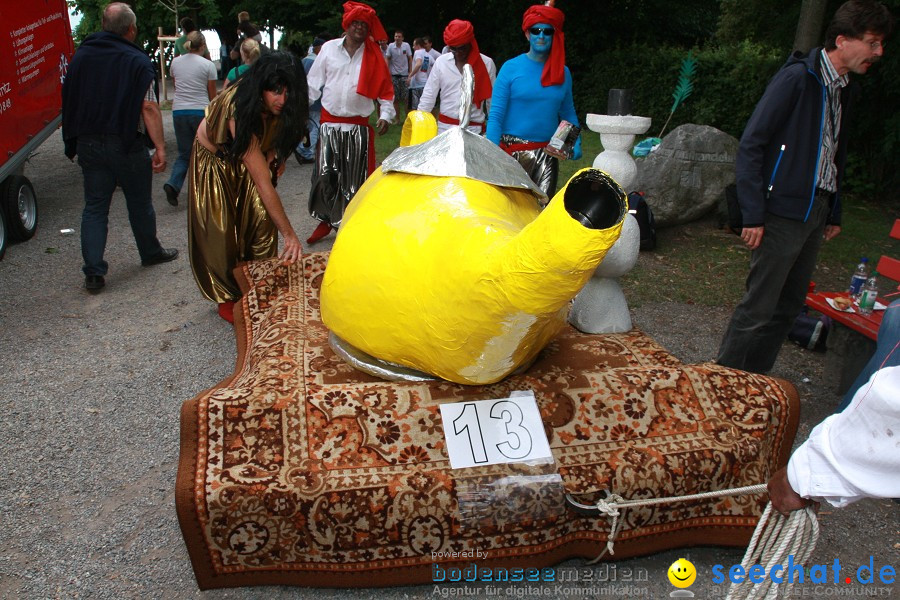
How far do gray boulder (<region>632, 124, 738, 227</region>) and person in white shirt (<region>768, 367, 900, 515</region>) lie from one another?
17.3 feet

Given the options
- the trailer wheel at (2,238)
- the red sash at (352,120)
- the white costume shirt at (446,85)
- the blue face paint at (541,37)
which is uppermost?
the blue face paint at (541,37)

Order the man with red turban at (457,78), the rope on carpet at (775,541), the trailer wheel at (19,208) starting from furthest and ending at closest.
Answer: the trailer wheel at (19,208) → the man with red turban at (457,78) → the rope on carpet at (775,541)

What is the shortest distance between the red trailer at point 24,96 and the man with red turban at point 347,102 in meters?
2.33

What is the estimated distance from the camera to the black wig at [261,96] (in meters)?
3.23

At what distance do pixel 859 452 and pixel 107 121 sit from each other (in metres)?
4.51

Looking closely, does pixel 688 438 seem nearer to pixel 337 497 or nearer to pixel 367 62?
pixel 337 497

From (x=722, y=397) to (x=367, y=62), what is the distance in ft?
12.2

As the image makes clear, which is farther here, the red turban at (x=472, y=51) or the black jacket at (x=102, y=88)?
the red turban at (x=472, y=51)

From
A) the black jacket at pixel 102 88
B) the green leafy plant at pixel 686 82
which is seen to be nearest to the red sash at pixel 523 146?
the black jacket at pixel 102 88

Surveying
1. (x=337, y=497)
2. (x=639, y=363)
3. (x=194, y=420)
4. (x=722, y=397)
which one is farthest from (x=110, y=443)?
(x=722, y=397)

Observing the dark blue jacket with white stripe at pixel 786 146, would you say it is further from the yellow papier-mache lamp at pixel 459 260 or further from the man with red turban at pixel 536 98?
the man with red turban at pixel 536 98

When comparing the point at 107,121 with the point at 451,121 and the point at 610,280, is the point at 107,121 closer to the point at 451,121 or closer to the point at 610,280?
the point at 451,121

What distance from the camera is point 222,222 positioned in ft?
12.2

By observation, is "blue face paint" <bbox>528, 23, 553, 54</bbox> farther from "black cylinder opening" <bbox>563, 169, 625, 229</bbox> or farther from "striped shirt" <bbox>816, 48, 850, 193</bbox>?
"black cylinder opening" <bbox>563, 169, 625, 229</bbox>
